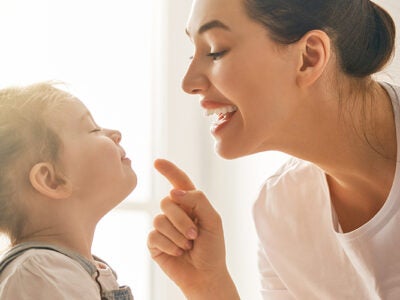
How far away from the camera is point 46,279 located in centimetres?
96

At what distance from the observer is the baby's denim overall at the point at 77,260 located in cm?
102

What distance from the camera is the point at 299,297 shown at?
1.42m

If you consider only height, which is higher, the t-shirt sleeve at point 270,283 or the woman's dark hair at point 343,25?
the woman's dark hair at point 343,25

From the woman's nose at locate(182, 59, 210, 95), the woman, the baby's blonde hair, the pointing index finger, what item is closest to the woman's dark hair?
the woman

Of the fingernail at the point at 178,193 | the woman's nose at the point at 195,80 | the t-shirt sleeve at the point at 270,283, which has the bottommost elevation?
the t-shirt sleeve at the point at 270,283

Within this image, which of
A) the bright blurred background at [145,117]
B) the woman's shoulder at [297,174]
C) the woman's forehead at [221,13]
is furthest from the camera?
the bright blurred background at [145,117]

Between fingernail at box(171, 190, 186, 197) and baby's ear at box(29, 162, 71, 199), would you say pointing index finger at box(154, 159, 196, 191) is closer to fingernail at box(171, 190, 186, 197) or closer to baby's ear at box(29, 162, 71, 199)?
fingernail at box(171, 190, 186, 197)

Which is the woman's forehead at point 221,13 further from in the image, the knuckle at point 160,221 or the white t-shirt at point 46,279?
the white t-shirt at point 46,279

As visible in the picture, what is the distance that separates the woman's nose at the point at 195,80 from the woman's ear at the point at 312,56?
174 mm

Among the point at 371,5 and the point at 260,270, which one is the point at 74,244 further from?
the point at 371,5

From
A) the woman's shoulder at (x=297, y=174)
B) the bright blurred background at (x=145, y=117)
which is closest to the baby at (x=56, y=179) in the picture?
the woman's shoulder at (x=297, y=174)

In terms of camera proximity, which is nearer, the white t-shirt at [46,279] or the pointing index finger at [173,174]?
the white t-shirt at [46,279]

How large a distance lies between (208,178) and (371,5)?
111 centimetres

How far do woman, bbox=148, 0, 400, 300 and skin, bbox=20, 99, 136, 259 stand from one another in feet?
0.44
